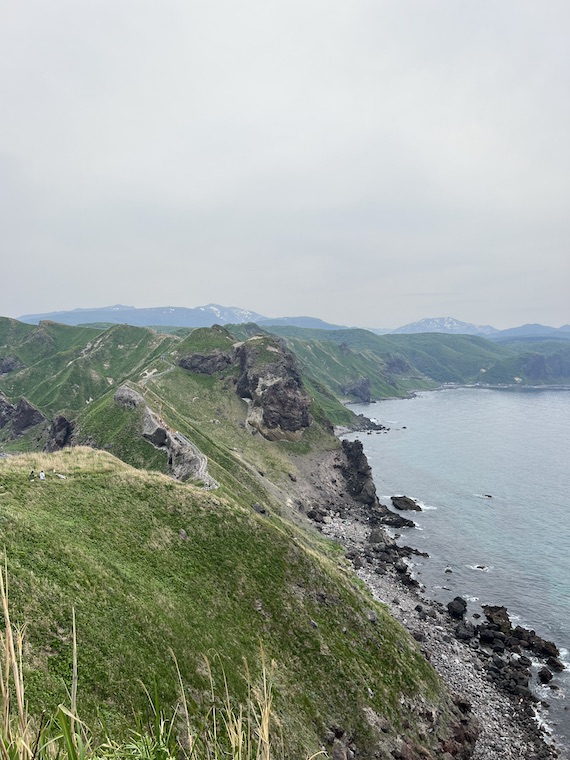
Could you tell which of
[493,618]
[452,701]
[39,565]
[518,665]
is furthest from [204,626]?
[493,618]

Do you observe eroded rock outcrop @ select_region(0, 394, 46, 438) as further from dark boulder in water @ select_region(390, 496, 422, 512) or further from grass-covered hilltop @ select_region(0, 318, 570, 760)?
dark boulder in water @ select_region(390, 496, 422, 512)

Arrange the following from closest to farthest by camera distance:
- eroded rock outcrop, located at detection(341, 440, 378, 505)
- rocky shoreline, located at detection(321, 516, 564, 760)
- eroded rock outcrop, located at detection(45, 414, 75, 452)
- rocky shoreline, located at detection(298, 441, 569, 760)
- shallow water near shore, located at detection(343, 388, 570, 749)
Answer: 1. rocky shoreline, located at detection(321, 516, 564, 760)
2. rocky shoreline, located at detection(298, 441, 569, 760)
3. shallow water near shore, located at detection(343, 388, 570, 749)
4. eroded rock outcrop, located at detection(45, 414, 75, 452)
5. eroded rock outcrop, located at detection(341, 440, 378, 505)

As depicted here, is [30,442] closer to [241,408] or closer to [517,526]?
[241,408]

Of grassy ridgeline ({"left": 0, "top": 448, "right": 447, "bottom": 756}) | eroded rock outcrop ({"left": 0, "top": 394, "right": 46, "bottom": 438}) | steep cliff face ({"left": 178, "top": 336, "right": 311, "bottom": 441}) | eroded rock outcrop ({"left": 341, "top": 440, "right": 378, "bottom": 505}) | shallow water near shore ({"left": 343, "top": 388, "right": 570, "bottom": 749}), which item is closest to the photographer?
grassy ridgeline ({"left": 0, "top": 448, "right": 447, "bottom": 756})

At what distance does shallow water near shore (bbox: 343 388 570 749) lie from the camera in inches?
2426

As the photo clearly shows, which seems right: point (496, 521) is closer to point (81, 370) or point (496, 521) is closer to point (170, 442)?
point (170, 442)

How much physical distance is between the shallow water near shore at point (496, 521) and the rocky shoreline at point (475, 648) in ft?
7.53

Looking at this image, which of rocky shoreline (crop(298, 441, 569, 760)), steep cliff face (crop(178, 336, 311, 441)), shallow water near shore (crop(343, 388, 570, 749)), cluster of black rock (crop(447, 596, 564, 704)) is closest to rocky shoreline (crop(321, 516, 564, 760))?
rocky shoreline (crop(298, 441, 569, 760))

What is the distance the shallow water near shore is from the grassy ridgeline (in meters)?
22.8

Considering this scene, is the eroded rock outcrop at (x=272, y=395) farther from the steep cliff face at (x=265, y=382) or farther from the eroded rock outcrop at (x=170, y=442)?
the eroded rock outcrop at (x=170, y=442)

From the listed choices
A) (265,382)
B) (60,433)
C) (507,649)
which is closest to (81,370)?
(60,433)

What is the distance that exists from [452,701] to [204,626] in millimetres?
27948

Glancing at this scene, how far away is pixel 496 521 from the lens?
299 feet

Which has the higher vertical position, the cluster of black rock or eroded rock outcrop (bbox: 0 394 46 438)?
eroded rock outcrop (bbox: 0 394 46 438)
